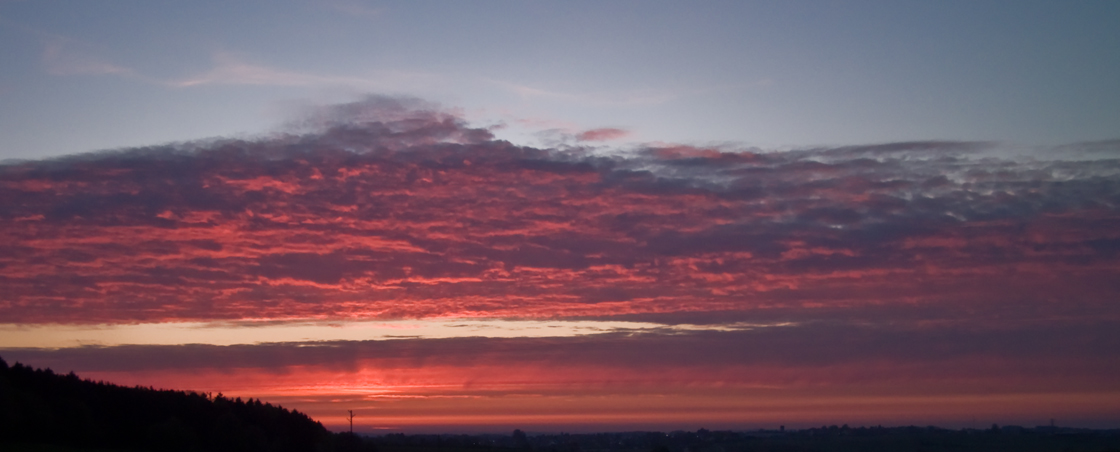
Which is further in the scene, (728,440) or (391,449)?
(728,440)

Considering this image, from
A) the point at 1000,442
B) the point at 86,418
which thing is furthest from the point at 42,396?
the point at 1000,442

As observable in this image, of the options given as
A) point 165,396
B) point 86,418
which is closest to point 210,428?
point 165,396

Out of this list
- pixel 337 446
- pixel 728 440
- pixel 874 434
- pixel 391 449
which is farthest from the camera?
pixel 874 434

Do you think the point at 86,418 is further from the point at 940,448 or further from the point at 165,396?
the point at 940,448

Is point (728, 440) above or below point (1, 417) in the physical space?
below

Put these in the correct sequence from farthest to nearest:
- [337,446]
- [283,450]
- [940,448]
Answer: [940,448] → [337,446] → [283,450]

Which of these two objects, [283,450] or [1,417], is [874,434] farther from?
[1,417]
